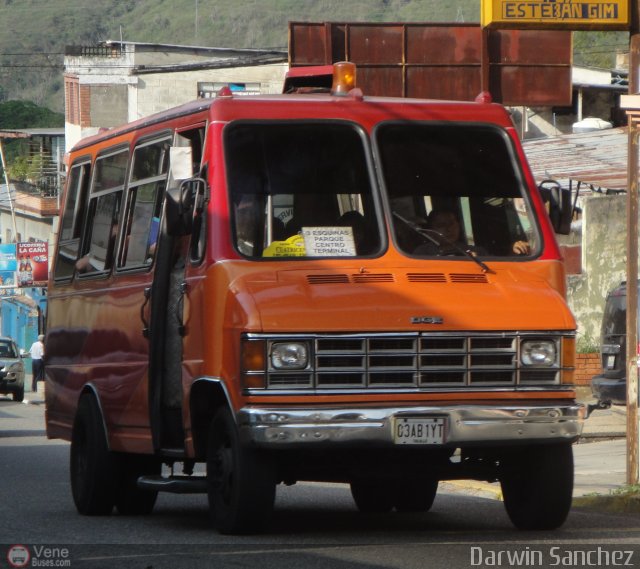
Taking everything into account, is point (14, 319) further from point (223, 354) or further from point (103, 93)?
point (223, 354)

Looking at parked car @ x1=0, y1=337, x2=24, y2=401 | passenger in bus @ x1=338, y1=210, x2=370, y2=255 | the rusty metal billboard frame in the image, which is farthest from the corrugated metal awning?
passenger in bus @ x1=338, y1=210, x2=370, y2=255

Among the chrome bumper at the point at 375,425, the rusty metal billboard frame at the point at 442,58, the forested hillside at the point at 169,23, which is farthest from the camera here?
the forested hillside at the point at 169,23

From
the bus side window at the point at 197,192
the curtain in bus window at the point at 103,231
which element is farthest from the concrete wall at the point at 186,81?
the bus side window at the point at 197,192

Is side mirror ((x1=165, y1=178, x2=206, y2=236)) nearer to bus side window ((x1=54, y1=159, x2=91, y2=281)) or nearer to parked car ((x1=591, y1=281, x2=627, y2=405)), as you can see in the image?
bus side window ((x1=54, y1=159, x2=91, y2=281))

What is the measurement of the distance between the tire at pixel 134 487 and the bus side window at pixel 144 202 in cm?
152

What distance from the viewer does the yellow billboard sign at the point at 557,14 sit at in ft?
40.6

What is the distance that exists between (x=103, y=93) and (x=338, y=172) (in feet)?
161

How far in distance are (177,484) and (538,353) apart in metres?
2.53

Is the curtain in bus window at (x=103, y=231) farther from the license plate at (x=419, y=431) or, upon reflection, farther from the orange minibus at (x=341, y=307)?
the license plate at (x=419, y=431)

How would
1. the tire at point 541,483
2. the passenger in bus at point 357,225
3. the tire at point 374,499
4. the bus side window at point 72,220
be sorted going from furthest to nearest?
the bus side window at point 72,220 → the tire at point 374,499 → the passenger in bus at point 357,225 → the tire at point 541,483

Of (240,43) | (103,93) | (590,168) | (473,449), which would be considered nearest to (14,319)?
(103,93)

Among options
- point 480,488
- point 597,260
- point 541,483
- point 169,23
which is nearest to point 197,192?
point 541,483

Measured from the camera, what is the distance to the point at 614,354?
65.8 feet

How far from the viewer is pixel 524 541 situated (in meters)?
9.31
